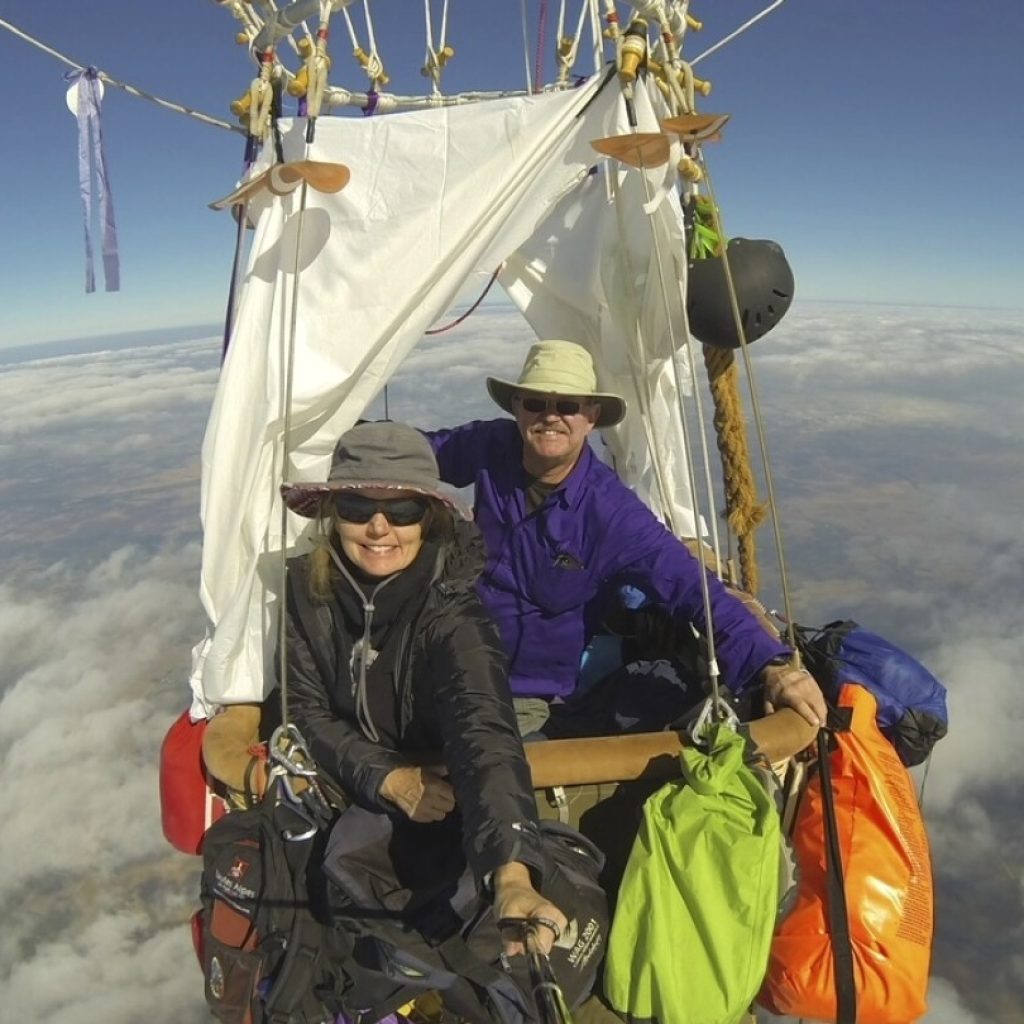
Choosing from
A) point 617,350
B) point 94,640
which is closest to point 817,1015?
point 617,350

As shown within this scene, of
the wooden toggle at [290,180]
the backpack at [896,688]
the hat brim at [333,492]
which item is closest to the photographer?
the hat brim at [333,492]

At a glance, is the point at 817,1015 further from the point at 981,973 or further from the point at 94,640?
the point at 94,640

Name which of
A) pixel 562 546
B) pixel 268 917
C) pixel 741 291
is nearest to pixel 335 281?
pixel 562 546

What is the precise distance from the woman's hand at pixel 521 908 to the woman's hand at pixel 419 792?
45 centimetres

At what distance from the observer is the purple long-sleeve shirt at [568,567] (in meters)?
2.78

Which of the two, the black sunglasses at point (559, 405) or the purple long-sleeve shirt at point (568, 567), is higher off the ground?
the black sunglasses at point (559, 405)

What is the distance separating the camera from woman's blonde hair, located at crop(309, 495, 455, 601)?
7.89ft

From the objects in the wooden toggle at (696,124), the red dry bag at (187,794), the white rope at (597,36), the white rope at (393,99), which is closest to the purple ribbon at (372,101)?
the white rope at (393,99)

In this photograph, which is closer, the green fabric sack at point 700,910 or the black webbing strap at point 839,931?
the green fabric sack at point 700,910

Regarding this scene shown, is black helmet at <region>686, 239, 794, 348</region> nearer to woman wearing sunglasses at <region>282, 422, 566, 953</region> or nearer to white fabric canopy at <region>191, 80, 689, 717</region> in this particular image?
white fabric canopy at <region>191, 80, 689, 717</region>

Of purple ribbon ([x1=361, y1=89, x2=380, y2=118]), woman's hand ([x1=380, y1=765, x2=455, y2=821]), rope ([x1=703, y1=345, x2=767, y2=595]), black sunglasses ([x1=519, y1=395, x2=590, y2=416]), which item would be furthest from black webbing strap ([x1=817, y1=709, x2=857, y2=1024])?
purple ribbon ([x1=361, y1=89, x2=380, y2=118])

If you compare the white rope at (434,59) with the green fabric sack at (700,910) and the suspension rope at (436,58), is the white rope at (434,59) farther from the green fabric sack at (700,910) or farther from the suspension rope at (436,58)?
the green fabric sack at (700,910)

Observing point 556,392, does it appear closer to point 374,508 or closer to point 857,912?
point 374,508

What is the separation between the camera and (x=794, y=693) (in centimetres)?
247
